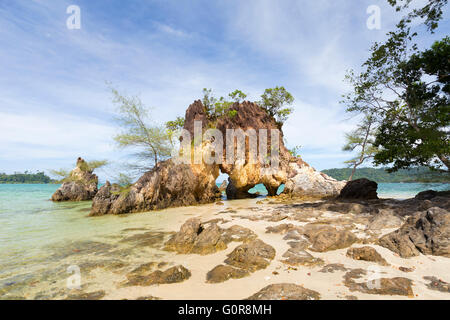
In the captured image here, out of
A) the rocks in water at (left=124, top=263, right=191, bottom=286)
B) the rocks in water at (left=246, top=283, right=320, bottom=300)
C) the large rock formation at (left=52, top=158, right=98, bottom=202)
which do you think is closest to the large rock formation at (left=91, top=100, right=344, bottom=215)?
the rocks in water at (left=124, top=263, right=191, bottom=286)

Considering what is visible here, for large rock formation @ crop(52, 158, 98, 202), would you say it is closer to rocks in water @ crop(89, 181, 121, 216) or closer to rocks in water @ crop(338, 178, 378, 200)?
rocks in water @ crop(89, 181, 121, 216)

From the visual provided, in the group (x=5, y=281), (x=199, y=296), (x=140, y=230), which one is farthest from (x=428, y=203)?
(x=5, y=281)

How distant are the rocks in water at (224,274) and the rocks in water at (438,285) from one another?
312 centimetres

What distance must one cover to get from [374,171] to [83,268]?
72515mm

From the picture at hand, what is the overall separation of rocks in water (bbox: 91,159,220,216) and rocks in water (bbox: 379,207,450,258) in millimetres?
13425

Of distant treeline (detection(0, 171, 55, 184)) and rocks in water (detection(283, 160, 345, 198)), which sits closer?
rocks in water (detection(283, 160, 345, 198))

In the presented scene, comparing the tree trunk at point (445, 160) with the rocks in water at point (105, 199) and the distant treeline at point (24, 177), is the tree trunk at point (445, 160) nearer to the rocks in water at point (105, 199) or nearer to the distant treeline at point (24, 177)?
the rocks in water at point (105, 199)

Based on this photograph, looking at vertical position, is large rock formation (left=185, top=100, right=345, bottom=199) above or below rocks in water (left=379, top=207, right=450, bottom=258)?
above

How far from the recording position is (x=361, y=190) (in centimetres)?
1435

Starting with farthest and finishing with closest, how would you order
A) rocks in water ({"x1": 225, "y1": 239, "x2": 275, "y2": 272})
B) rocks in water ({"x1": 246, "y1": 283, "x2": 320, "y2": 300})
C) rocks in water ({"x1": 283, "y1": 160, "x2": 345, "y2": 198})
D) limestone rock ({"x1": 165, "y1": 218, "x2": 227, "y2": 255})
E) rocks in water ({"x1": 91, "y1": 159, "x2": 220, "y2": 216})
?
1. rocks in water ({"x1": 283, "y1": 160, "x2": 345, "y2": 198})
2. rocks in water ({"x1": 91, "y1": 159, "x2": 220, "y2": 216})
3. limestone rock ({"x1": 165, "y1": 218, "x2": 227, "y2": 255})
4. rocks in water ({"x1": 225, "y1": 239, "x2": 275, "y2": 272})
5. rocks in water ({"x1": 246, "y1": 283, "x2": 320, "y2": 300})

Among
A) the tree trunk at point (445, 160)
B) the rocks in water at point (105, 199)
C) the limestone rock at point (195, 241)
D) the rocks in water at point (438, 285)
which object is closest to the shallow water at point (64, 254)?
the limestone rock at point (195, 241)

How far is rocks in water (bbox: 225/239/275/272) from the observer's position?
428 cm

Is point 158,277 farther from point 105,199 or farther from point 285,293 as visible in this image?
point 105,199

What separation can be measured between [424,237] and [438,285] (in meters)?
2.02
